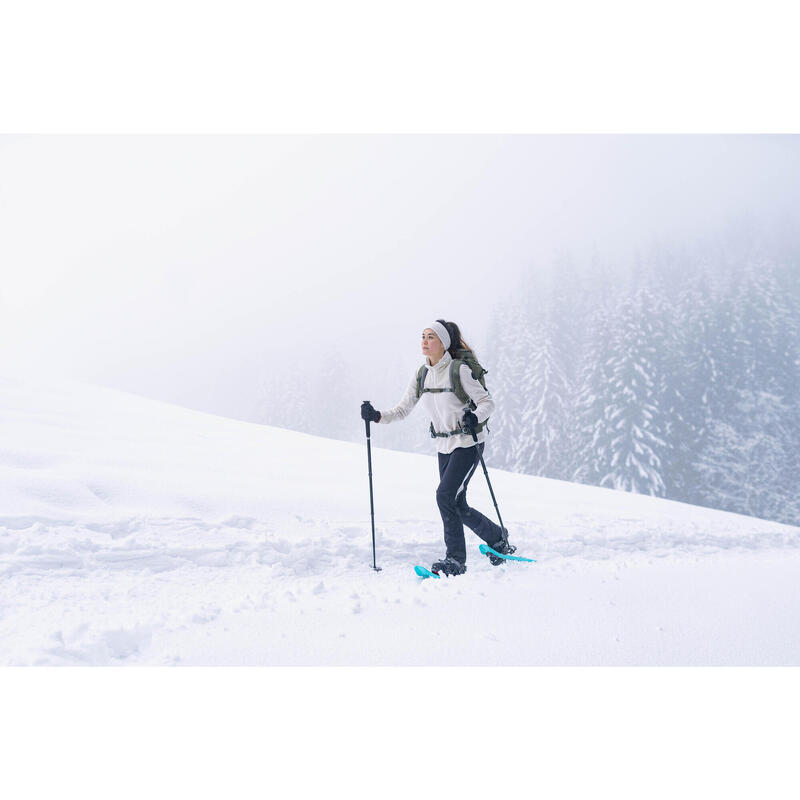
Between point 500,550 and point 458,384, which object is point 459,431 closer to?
point 458,384

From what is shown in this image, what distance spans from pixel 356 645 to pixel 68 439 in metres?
6.45

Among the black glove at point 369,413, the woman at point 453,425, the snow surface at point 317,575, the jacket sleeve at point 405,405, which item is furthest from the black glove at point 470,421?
the snow surface at point 317,575

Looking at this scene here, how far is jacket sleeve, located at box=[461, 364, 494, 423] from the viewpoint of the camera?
4.91 m

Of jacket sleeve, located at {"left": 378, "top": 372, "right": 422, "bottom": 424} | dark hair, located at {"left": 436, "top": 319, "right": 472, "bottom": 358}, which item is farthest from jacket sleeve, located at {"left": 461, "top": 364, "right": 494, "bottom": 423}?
jacket sleeve, located at {"left": 378, "top": 372, "right": 422, "bottom": 424}

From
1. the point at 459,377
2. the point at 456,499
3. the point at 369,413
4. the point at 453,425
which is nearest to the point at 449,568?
the point at 456,499

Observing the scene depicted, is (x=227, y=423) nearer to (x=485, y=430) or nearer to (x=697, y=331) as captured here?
(x=485, y=430)

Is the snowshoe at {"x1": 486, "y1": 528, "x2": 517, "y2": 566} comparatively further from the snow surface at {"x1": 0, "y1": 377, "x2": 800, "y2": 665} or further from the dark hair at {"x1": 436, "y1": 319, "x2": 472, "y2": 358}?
the dark hair at {"x1": 436, "y1": 319, "x2": 472, "y2": 358}

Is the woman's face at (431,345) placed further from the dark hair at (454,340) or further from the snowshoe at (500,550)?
the snowshoe at (500,550)

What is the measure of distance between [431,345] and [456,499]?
1.60m

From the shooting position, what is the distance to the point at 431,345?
4.96m

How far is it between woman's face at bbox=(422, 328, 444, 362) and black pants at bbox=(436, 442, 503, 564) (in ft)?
3.30

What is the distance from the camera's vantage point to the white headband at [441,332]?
4.98m

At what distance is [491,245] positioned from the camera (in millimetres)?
144625

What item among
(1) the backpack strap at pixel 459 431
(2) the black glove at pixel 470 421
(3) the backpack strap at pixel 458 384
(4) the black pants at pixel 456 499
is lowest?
(4) the black pants at pixel 456 499
